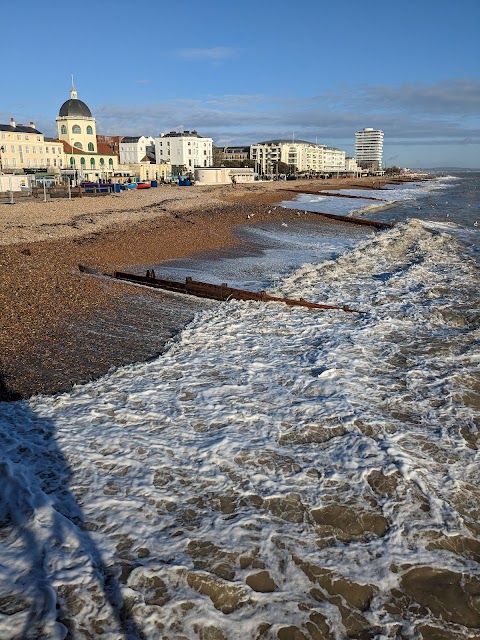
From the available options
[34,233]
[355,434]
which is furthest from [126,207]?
[355,434]

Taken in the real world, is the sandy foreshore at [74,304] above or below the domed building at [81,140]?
below

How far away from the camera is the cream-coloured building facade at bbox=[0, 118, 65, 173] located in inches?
2778

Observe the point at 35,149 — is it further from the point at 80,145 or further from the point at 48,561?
the point at 48,561

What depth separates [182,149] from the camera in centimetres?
11956

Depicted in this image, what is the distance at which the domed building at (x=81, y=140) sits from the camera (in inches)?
3226

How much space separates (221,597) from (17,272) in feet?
32.2

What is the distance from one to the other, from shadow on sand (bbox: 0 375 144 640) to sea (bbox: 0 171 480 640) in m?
0.01

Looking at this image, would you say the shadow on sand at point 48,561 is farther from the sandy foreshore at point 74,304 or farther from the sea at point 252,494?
the sandy foreshore at point 74,304

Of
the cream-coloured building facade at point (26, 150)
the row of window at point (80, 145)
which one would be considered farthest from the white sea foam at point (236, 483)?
the row of window at point (80, 145)

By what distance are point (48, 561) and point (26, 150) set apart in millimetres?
81162

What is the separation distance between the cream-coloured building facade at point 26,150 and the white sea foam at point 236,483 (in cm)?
7317

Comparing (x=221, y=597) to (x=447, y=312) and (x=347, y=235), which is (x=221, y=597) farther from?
(x=347, y=235)

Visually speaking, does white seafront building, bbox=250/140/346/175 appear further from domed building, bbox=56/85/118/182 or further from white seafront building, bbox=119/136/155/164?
domed building, bbox=56/85/118/182

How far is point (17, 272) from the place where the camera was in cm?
1123
